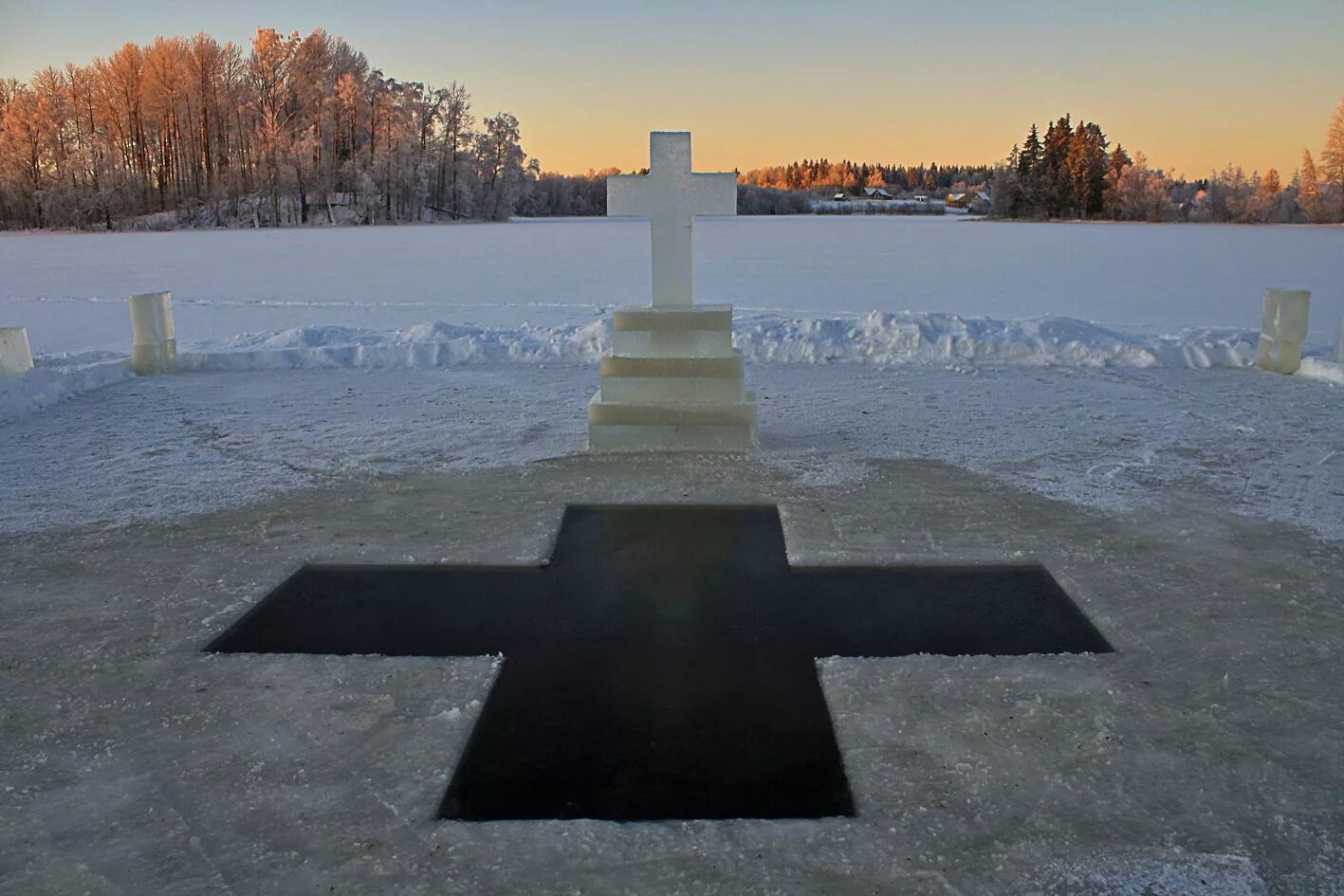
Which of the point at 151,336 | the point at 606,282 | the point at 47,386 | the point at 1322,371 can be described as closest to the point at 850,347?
the point at 1322,371

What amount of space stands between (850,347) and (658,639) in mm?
6567

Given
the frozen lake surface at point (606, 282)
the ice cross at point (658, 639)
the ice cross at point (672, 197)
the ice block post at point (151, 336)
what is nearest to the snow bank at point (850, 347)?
the ice block post at point (151, 336)

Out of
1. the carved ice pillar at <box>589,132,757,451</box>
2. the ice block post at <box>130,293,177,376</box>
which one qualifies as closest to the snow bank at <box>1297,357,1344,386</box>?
the carved ice pillar at <box>589,132,757,451</box>

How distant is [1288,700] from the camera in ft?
9.59

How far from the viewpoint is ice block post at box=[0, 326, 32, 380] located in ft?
24.9

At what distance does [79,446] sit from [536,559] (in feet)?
11.8

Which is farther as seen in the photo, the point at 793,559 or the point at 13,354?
the point at 13,354

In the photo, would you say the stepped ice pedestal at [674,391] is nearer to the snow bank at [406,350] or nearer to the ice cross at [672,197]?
the ice cross at [672,197]

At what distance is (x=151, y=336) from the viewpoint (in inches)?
347

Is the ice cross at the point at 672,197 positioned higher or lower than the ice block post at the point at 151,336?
higher

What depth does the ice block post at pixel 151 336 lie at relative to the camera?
8719 millimetres

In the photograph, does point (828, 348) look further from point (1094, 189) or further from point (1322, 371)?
point (1094, 189)

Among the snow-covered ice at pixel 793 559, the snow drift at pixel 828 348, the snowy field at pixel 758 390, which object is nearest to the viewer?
the snow-covered ice at pixel 793 559

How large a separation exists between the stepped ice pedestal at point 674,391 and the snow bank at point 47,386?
4188 mm
